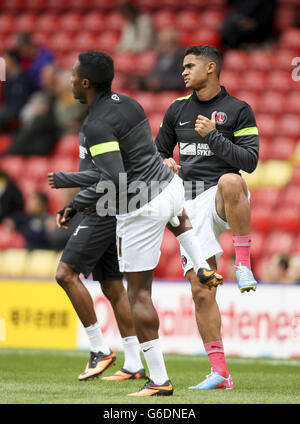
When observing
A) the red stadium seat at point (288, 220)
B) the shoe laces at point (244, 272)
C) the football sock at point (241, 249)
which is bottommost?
the red stadium seat at point (288, 220)

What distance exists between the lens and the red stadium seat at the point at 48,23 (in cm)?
1628

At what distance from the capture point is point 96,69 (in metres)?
5.79

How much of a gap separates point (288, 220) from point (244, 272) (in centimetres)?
564

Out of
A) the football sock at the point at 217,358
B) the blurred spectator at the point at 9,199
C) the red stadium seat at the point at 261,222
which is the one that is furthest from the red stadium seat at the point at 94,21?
the football sock at the point at 217,358

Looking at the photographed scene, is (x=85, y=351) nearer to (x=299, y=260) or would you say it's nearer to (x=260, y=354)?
(x=260, y=354)

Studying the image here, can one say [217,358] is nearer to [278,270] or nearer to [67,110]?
[278,270]

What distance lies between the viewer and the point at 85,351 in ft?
31.0

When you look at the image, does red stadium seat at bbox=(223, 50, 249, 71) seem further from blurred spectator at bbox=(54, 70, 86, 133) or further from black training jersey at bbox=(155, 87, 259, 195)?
black training jersey at bbox=(155, 87, 259, 195)

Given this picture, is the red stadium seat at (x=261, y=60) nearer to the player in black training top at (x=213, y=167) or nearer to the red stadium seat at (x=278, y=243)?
the red stadium seat at (x=278, y=243)

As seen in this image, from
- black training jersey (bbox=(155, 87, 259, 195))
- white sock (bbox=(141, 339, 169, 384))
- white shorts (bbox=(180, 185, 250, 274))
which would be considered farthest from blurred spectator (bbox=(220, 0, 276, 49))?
white sock (bbox=(141, 339, 169, 384))

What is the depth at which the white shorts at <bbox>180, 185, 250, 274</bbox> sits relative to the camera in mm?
6363

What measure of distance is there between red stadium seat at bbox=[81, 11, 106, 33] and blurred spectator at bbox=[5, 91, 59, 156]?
2281 mm

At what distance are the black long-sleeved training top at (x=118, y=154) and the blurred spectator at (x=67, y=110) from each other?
25.9 ft

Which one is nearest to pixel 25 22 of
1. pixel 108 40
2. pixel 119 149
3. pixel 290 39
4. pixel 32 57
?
pixel 32 57
